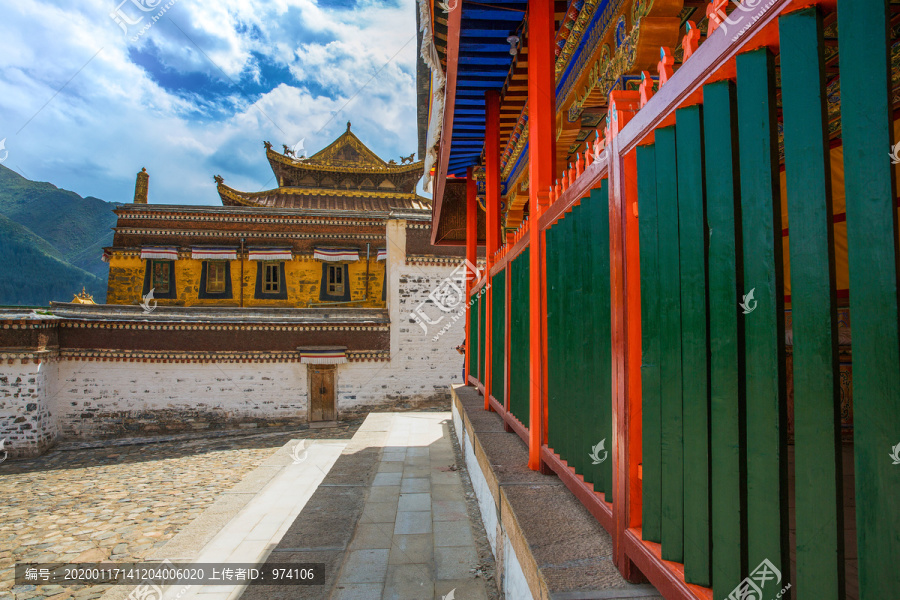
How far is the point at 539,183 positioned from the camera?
9.45 ft

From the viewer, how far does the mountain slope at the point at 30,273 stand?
40.3 metres

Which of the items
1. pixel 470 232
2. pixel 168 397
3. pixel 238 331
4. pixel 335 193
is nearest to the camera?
pixel 470 232

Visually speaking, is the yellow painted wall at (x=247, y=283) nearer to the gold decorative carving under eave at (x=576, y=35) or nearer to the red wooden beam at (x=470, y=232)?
the red wooden beam at (x=470, y=232)

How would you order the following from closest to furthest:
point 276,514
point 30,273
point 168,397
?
point 276,514 → point 168,397 → point 30,273

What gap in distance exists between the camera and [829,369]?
2.72ft

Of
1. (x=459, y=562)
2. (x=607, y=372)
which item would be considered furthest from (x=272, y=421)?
(x=607, y=372)

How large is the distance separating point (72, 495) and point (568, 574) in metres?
10.5

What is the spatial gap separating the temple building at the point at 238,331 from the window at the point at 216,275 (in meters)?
0.04

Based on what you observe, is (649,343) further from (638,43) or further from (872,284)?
(638,43)

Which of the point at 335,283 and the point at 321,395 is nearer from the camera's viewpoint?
the point at 321,395

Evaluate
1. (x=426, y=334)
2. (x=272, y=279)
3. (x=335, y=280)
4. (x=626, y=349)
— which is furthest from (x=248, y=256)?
(x=626, y=349)
